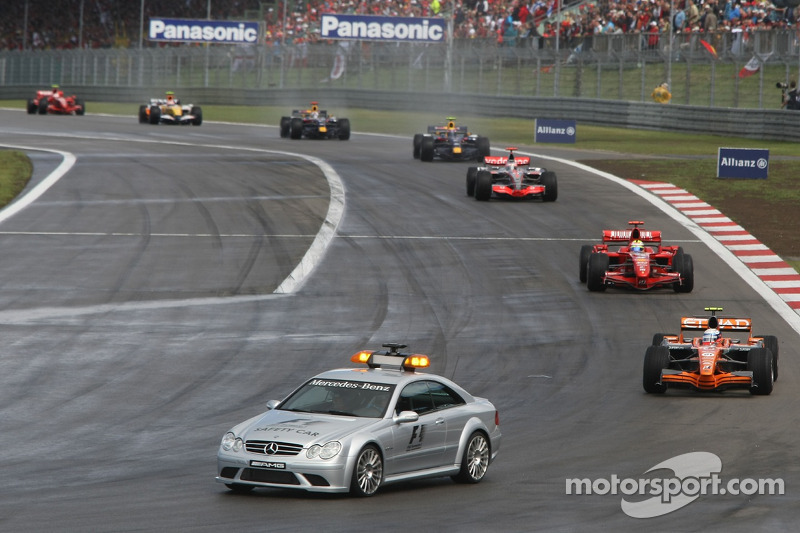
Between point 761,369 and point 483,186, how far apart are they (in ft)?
56.8

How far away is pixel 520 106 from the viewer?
60.5 m

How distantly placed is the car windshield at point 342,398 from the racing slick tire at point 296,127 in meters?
38.1

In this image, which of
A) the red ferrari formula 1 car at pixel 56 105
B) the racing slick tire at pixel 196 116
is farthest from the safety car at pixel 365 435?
the red ferrari formula 1 car at pixel 56 105

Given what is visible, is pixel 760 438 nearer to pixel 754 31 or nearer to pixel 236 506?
pixel 236 506

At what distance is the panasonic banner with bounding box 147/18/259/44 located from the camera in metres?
86.8

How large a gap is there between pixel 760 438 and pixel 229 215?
1841 cm

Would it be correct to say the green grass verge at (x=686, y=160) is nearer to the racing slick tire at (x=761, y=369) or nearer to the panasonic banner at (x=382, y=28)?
the racing slick tire at (x=761, y=369)

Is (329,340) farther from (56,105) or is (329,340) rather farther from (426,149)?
(56,105)

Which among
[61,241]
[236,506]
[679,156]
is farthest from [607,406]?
[679,156]

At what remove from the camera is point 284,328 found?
19.8m

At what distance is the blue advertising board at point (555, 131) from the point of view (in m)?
48.8

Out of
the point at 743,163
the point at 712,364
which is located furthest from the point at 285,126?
the point at 712,364

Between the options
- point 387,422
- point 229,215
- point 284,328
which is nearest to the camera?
point 387,422

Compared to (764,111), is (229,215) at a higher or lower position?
lower
